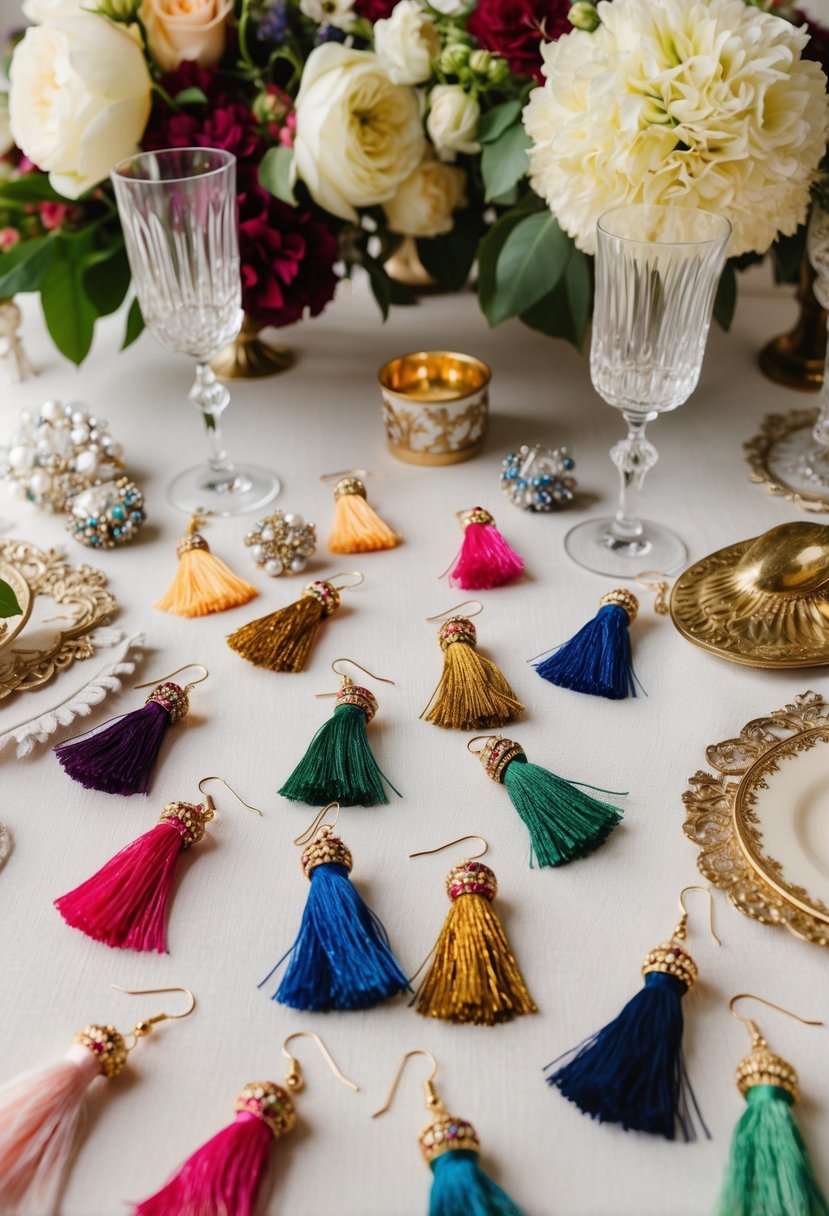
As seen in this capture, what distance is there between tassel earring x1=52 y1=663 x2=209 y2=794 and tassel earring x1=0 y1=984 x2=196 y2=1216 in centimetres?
22

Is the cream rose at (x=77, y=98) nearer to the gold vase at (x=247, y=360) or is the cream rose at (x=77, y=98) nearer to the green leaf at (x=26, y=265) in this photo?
the green leaf at (x=26, y=265)

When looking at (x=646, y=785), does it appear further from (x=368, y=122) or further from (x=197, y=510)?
(x=368, y=122)

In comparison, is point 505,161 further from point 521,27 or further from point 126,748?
point 126,748

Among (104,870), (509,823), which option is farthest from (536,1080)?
(104,870)

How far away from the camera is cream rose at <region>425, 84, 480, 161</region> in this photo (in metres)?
1.16

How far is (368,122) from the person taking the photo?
46.9 inches

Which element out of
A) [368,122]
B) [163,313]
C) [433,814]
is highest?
[368,122]

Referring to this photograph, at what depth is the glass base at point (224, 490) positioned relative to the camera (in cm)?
116

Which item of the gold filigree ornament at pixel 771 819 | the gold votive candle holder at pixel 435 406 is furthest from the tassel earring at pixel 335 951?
the gold votive candle holder at pixel 435 406

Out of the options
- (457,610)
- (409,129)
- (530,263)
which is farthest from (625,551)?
(409,129)

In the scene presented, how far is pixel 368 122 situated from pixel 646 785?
2.63 feet

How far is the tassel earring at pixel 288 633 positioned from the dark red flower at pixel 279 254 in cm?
43

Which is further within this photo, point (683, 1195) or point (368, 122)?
point (368, 122)

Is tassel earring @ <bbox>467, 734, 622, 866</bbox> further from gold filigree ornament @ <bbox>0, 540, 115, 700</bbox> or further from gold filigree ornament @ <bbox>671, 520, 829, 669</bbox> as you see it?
gold filigree ornament @ <bbox>0, 540, 115, 700</bbox>
